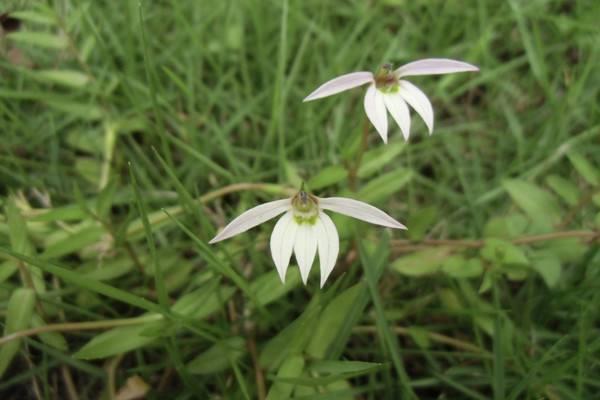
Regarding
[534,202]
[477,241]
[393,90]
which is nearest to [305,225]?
[393,90]

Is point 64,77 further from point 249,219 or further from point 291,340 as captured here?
point 291,340

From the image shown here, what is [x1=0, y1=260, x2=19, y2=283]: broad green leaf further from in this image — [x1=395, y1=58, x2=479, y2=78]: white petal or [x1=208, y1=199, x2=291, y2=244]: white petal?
[x1=395, y1=58, x2=479, y2=78]: white petal

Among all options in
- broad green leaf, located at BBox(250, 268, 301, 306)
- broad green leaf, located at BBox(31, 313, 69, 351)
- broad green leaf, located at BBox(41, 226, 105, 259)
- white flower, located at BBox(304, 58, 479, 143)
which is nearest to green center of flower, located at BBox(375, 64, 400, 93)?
white flower, located at BBox(304, 58, 479, 143)

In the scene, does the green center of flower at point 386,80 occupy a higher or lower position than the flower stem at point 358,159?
higher

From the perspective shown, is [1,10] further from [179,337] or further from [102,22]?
[179,337]

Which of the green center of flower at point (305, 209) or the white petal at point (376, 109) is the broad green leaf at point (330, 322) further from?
the white petal at point (376, 109)

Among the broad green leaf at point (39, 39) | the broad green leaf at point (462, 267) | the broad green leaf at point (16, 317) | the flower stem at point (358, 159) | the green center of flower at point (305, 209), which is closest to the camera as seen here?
the green center of flower at point (305, 209)

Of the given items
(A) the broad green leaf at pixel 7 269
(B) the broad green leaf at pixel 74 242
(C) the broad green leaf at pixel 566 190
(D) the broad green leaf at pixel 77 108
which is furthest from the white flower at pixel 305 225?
(D) the broad green leaf at pixel 77 108

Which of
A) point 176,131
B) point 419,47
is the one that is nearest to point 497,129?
point 419,47
